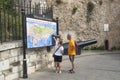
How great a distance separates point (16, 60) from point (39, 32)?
6.81 ft

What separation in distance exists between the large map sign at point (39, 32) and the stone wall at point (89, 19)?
27.3 feet

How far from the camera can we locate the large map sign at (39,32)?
11.4m

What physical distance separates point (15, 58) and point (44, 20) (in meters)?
2.93

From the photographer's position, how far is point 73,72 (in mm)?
12680

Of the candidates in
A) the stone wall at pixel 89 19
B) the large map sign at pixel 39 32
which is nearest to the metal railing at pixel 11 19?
the large map sign at pixel 39 32

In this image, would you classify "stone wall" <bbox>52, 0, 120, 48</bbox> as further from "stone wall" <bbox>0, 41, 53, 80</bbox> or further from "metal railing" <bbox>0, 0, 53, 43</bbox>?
"metal railing" <bbox>0, 0, 53, 43</bbox>

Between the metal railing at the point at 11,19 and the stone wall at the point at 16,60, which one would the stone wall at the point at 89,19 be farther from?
the metal railing at the point at 11,19

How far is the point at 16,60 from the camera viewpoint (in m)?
10.5

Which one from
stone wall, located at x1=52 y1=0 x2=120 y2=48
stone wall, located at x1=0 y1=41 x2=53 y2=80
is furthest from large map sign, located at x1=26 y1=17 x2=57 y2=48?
stone wall, located at x1=52 y1=0 x2=120 y2=48

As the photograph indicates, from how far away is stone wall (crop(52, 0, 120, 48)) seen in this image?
73.7 feet

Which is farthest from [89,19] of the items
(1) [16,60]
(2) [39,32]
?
(1) [16,60]

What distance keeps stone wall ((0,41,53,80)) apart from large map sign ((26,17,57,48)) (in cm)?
30

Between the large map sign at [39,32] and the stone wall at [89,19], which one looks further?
the stone wall at [89,19]

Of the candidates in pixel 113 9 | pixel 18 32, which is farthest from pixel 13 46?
pixel 113 9
